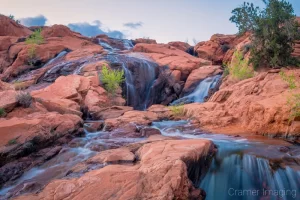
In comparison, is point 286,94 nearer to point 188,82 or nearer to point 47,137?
point 47,137

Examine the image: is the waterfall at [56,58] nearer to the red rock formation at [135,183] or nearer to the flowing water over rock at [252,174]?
the flowing water over rock at [252,174]

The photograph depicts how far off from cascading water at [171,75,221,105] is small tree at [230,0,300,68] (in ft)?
13.8

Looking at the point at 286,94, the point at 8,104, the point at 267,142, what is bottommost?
the point at 267,142

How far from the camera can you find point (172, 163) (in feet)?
15.2

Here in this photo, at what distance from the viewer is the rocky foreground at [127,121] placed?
4352 mm

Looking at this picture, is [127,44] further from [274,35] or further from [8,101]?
[8,101]

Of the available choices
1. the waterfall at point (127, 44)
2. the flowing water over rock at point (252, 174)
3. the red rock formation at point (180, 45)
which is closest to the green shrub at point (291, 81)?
the flowing water over rock at point (252, 174)

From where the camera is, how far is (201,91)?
684 inches

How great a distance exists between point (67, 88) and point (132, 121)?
4.96 metres

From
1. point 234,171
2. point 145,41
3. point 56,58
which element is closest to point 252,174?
point 234,171

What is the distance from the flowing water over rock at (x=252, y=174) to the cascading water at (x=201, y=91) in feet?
31.1

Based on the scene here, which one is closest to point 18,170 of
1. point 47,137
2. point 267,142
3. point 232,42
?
point 47,137

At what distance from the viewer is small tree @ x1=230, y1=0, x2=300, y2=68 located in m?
12.1

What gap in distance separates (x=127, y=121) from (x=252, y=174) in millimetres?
5814
